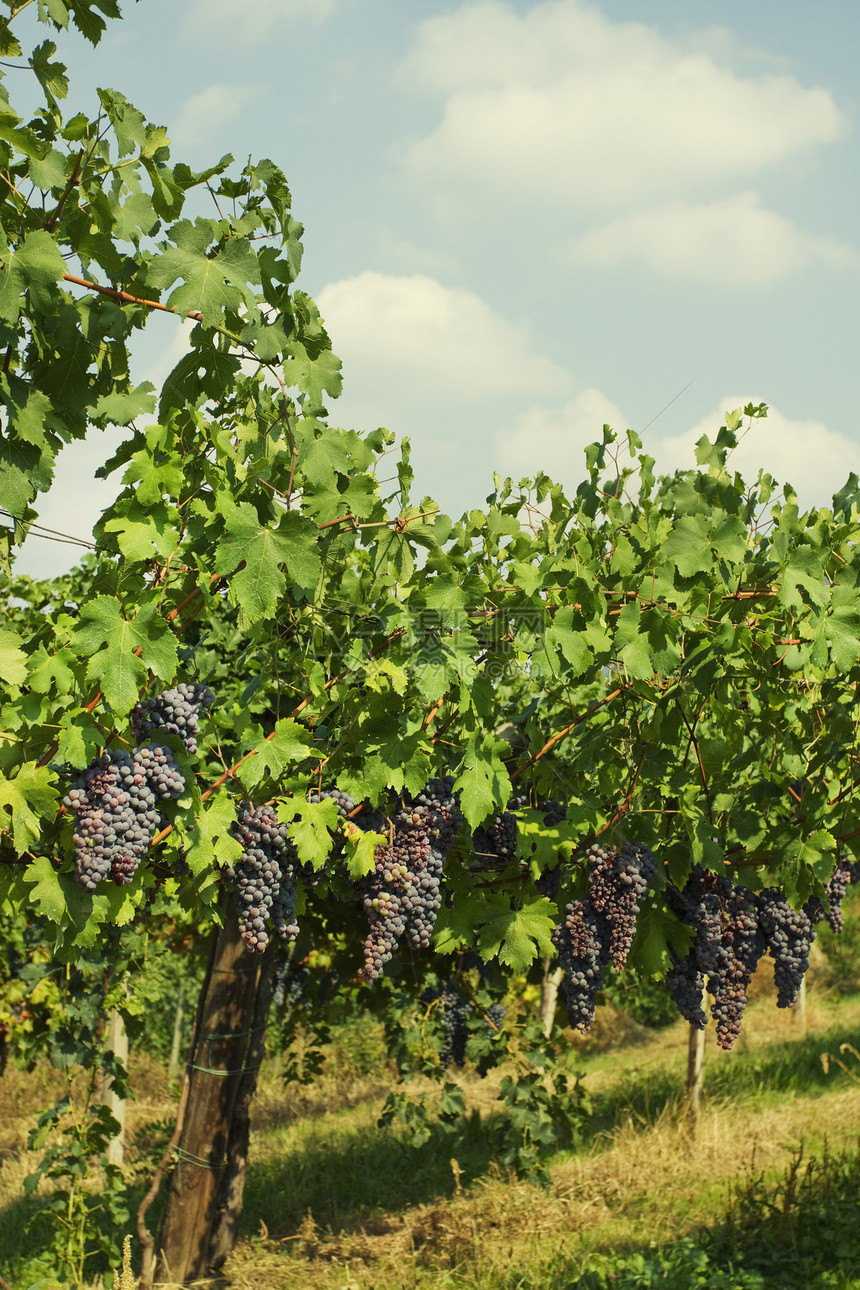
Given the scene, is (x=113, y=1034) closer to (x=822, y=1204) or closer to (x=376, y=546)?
(x=822, y=1204)

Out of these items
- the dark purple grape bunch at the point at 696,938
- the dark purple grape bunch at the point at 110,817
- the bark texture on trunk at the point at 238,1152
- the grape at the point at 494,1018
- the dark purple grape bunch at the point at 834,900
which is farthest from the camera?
the grape at the point at 494,1018

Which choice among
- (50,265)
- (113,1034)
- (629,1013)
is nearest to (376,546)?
(50,265)

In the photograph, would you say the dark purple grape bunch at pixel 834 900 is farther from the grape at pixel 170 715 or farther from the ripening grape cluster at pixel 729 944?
the grape at pixel 170 715

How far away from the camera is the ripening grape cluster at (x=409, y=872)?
115 inches

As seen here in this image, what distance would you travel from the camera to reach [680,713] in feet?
10.8

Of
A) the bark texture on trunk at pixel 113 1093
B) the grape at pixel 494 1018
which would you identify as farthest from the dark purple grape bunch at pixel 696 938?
the bark texture on trunk at pixel 113 1093

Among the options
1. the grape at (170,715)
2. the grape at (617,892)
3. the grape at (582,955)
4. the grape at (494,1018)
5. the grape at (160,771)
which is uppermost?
the grape at (170,715)

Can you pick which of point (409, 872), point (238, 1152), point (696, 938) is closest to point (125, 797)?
point (409, 872)

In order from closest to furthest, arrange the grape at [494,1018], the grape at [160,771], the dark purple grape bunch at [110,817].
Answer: the dark purple grape bunch at [110,817] < the grape at [160,771] < the grape at [494,1018]

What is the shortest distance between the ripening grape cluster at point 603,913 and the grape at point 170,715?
4.46 ft

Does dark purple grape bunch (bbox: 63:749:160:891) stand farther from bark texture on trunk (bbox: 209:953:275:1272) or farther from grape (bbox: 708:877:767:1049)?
bark texture on trunk (bbox: 209:953:275:1272)

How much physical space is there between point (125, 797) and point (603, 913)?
1617 millimetres

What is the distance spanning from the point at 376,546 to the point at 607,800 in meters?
1.27

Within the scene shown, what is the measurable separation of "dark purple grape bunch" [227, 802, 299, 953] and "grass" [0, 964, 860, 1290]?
11.5 ft
